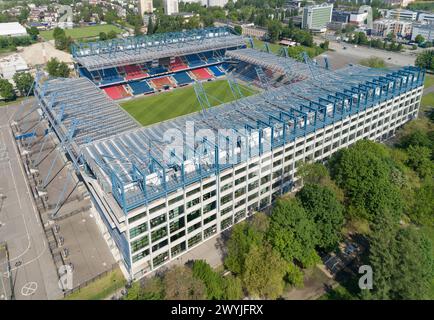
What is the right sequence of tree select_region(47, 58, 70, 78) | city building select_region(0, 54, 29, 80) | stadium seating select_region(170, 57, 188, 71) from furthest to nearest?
stadium seating select_region(170, 57, 188, 71) < city building select_region(0, 54, 29, 80) < tree select_region(47, 58, 70, 78)

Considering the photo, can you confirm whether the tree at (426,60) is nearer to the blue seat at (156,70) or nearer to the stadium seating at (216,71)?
the stadium seating at (216,71)

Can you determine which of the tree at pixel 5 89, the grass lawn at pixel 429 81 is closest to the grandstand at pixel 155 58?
the tree at pixel 5 89

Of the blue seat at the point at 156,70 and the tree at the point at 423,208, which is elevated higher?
the blue seat at the point at 156,70

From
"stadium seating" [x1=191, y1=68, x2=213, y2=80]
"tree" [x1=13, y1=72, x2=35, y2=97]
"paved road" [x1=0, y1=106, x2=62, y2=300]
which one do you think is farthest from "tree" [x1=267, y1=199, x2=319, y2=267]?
"tree" [x1=13, y1=72, x2=35, y2=97]

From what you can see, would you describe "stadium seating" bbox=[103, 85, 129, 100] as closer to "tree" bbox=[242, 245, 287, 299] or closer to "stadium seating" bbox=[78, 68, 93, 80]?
"stadium seating" bbox=[78, 68, 93, 80]

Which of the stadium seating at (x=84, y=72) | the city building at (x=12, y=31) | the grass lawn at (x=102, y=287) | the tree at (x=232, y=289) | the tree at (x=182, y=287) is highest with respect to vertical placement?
the city building at (x=12, y=31)

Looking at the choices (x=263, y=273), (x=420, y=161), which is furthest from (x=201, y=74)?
(x=263, y=273)

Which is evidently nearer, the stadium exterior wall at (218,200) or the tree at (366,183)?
the stadium exterior wall at (218,200)
